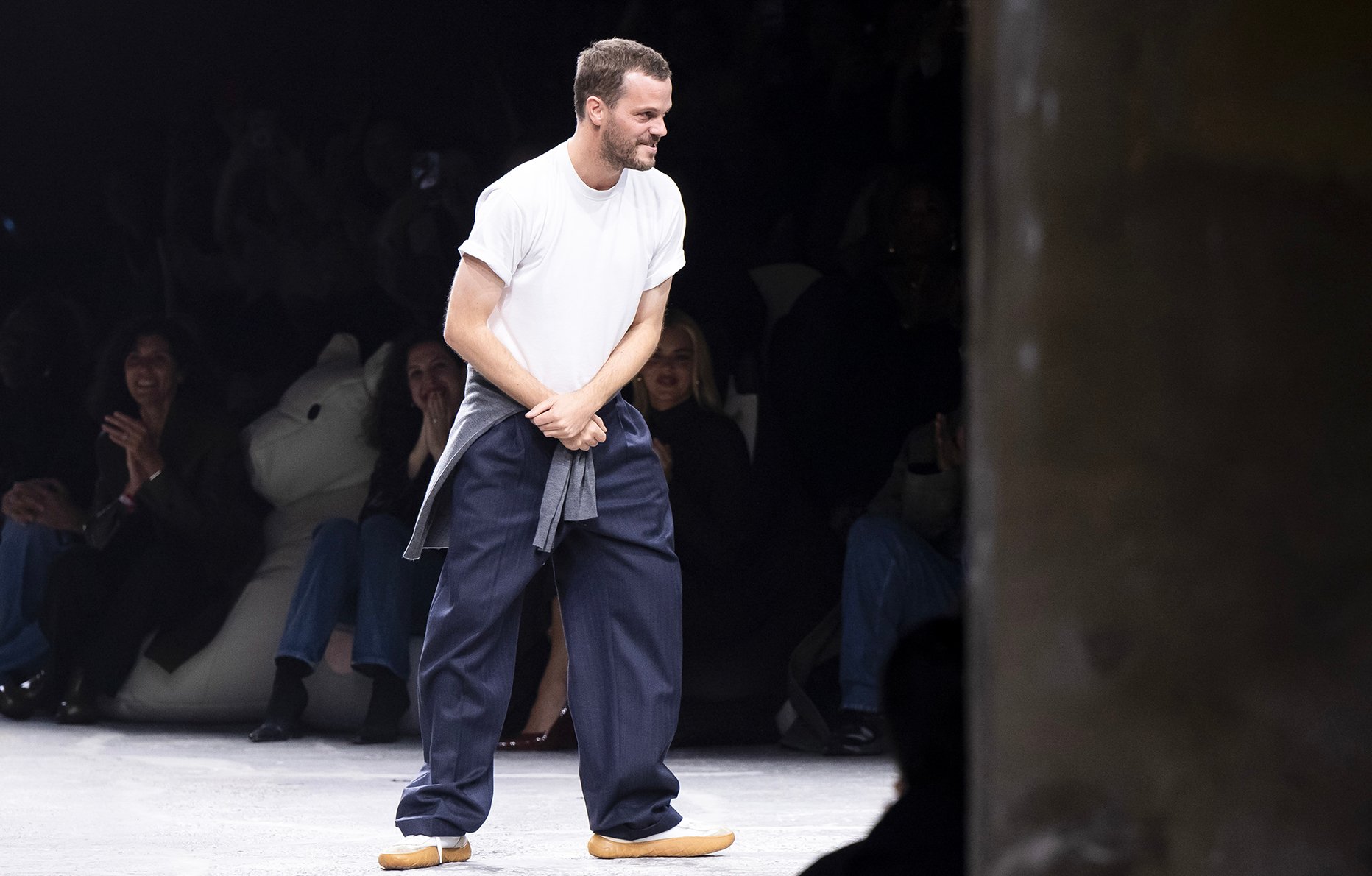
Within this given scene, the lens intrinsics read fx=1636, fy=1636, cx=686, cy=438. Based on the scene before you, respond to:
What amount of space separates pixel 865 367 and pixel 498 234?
2.07 metres

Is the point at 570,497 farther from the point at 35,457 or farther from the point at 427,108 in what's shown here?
the point at 427,108

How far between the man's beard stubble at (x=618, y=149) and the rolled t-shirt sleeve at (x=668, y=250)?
0.40 feet

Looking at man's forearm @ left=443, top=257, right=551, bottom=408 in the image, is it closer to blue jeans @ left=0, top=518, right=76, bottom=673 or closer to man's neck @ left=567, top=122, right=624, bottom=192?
man's neck @ left=567, top=122, right=624, bottom=192

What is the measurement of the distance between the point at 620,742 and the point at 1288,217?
188 cm

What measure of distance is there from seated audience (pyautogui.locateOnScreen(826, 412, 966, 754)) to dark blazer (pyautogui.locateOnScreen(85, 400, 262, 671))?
1.83m

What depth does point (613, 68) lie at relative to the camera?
8.27 ft

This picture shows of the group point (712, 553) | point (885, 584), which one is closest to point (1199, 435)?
point (885, 584)

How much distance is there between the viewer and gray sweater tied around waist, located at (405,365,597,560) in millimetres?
2484

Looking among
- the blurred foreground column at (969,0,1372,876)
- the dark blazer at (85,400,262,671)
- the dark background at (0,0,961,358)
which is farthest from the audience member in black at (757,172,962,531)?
the blurred foreground column at (969,0,1372,876)

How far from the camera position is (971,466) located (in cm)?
85

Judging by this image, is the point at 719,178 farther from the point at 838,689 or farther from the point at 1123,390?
the point at 1123,390

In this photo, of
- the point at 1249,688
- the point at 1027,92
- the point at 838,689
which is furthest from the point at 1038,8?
the point at 838,689

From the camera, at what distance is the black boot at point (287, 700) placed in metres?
4.28

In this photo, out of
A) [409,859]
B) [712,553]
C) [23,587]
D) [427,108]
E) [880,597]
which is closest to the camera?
[409,859]
